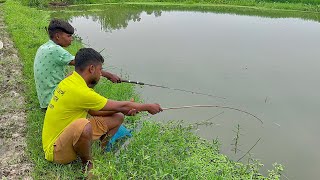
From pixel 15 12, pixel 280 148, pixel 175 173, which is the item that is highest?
pixel 15 12

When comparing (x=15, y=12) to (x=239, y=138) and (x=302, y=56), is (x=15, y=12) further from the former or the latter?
(x=239, y=138)

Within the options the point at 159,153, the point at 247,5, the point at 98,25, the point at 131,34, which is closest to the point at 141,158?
the point at 159,153

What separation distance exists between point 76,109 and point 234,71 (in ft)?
17.5

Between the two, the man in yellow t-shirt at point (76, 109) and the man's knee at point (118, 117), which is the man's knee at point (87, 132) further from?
the man's knee at point (118, 117)

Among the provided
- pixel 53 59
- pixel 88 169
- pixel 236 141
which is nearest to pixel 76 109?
pixel 88 169

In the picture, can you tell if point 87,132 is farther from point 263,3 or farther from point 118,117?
point 263,3

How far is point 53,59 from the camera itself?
4.25 meters

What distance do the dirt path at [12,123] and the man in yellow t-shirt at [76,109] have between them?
0.36 metres

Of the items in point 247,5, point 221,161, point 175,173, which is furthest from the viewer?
point 247,5

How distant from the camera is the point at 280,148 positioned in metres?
4.79

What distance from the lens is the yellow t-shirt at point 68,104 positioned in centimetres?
313

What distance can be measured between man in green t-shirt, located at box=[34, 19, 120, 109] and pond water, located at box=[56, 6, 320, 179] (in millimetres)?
1790

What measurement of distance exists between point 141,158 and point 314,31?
12.1m

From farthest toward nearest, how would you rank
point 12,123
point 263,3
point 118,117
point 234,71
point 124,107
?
point 263,3 < point 234,71 < point 12,123 < point 118,117 < point 124,107
